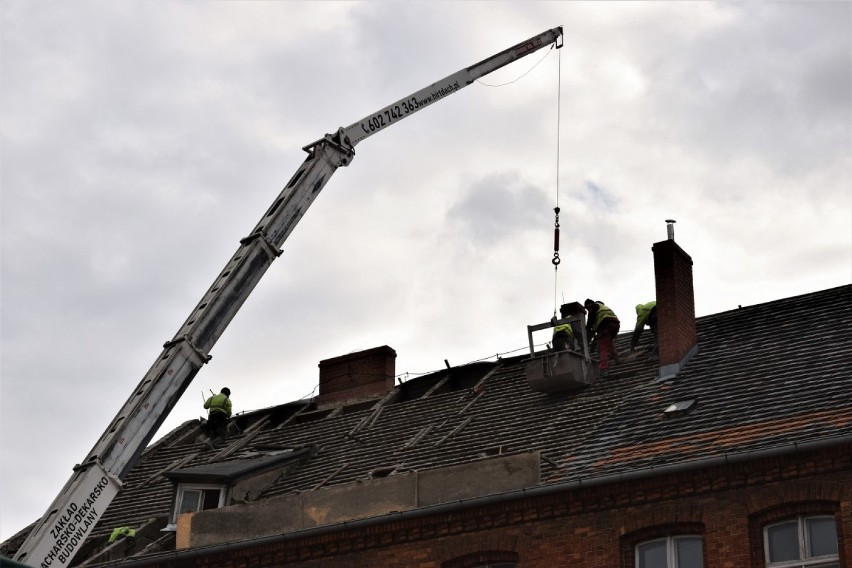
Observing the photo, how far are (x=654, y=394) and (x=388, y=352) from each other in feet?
30.9

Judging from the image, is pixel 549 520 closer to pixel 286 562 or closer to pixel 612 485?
pixel 612 485

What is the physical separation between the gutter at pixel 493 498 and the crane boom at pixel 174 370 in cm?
207

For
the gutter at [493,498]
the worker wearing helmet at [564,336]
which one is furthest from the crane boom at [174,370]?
the worker wearing helmet at [564,336]

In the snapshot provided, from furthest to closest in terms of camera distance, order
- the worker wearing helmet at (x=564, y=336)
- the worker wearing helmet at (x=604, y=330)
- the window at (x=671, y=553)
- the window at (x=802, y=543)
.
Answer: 1. the worker wearing helmet at (x=604, y=330)
2. the worker wearing helmet at (x=564, y=336)
3. the window at (x=671, y=553)
4. the window at (x=802, y=543)

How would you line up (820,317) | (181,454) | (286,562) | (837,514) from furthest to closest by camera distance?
(181,454)
(820,317)
(286,562)
(837,514)

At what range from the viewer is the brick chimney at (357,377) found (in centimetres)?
3534

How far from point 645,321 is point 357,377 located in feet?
25.7

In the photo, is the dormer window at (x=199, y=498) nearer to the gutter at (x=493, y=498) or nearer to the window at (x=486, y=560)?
the gutter at (x=493, y=498)

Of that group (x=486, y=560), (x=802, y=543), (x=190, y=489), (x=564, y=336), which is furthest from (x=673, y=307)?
(x=190, y=489)

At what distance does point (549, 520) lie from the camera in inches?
956

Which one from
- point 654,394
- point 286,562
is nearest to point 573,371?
point 654,394

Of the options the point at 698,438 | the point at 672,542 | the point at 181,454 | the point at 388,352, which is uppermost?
the point at 388,352

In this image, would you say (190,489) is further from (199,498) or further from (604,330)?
(604,330)

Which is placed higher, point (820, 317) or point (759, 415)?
point (820, 317)
